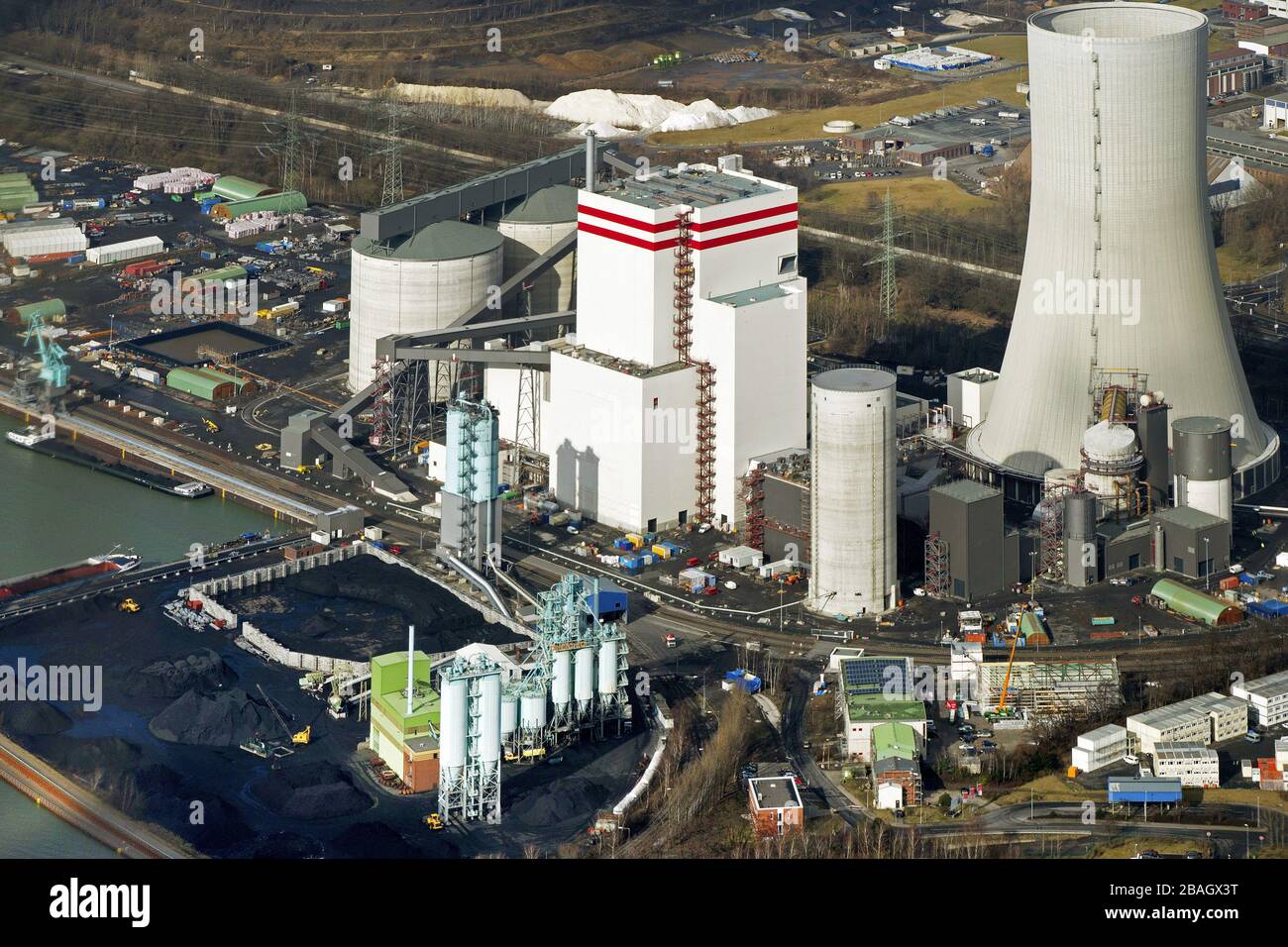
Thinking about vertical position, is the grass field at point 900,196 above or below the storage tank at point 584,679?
above

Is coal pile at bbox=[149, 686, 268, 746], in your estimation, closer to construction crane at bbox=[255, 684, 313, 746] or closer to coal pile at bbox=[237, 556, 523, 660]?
construction crane at bbox=[255, 684, 313, 746]

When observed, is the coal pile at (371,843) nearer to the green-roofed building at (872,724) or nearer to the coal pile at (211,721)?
the coal pile at (211,721)

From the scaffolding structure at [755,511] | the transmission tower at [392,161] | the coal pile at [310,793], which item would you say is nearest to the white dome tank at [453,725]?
the coal pile at [310,793]

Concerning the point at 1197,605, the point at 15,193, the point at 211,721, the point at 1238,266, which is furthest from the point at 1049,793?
the point at 15,193

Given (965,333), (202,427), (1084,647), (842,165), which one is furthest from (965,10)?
(1084,647)

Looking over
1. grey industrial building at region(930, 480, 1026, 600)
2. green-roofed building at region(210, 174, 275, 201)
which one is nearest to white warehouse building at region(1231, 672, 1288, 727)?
grey industrial building at region(930, 480, 1026, 600)

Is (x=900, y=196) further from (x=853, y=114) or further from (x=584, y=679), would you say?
(x=584, y=679)

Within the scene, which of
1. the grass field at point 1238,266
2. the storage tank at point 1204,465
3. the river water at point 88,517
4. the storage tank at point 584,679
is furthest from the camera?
the grass field at point 1238,266
